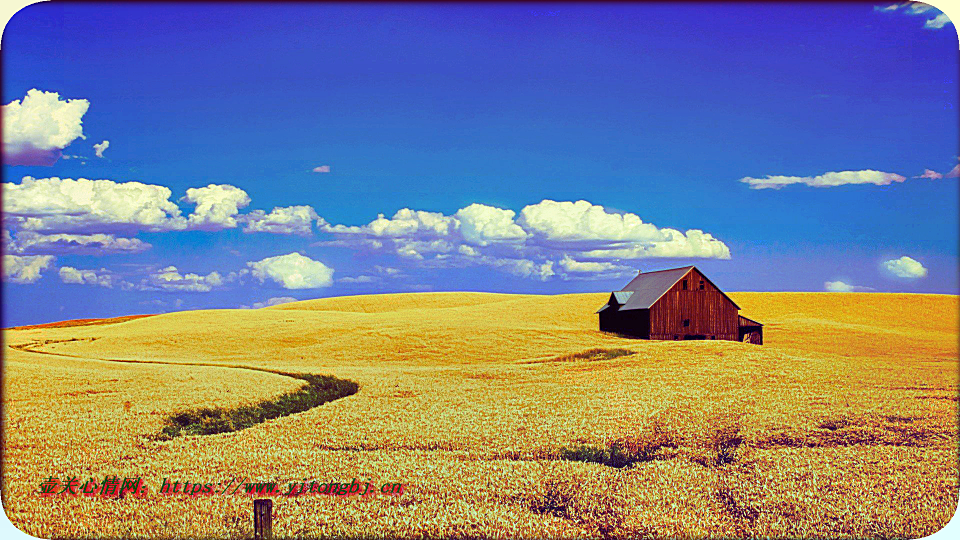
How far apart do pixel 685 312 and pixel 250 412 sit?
145 feet

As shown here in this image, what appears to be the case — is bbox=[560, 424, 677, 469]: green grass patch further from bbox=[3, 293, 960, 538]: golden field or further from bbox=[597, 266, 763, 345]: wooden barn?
bbox=[597, 266, 763, 345]: wooden barn

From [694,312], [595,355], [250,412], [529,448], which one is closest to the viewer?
[529,448]

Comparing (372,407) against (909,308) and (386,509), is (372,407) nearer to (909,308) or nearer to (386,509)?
(386,509)

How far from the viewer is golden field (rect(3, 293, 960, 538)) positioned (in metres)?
10.8

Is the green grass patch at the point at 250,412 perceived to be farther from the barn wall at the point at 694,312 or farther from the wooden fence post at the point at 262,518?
the barn wall at the point at 694,312

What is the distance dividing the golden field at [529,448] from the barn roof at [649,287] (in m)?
18.0

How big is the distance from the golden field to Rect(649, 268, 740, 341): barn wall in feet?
54.1

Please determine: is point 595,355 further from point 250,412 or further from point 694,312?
point 250,412

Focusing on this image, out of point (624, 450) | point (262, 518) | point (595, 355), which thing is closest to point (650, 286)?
point (595, 355)

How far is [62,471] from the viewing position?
13414mm

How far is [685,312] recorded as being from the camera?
5778 cm

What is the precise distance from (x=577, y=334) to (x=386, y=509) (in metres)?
47.9

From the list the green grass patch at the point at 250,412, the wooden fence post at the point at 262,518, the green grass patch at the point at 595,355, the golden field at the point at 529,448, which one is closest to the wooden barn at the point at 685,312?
the green grass patch at the point at 595,355

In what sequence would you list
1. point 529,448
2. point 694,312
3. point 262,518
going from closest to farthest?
point 262,518 < point 529,448 < point 694,312
